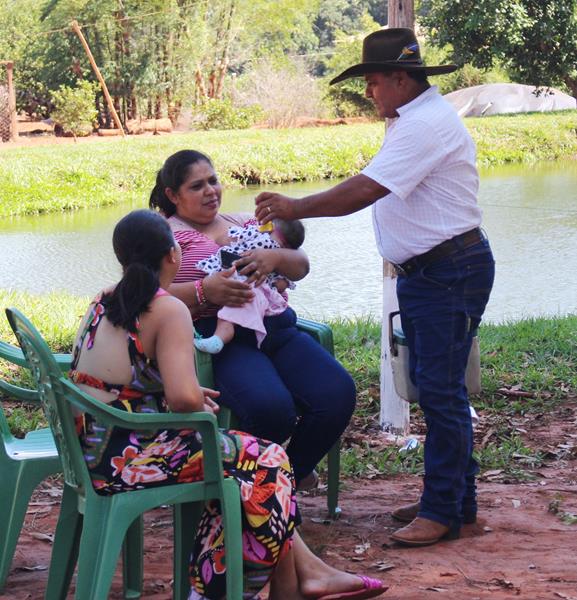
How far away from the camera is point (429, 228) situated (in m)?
3.46

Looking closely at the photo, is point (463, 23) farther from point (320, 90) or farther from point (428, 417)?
point (320, 90)

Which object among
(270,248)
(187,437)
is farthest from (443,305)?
(187,437)

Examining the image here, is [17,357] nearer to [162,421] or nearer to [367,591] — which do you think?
[162,421]

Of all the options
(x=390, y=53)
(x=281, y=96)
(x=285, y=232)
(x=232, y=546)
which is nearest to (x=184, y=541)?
(x=232, y=546)

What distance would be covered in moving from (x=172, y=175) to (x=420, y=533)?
1.57 m

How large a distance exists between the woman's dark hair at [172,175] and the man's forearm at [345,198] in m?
0.57

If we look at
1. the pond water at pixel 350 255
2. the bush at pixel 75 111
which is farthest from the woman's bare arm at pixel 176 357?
the bush at pixel 75 111

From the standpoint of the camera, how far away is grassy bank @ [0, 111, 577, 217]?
1727cm

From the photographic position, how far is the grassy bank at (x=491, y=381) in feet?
15.9

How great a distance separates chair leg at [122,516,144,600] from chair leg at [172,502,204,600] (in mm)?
216

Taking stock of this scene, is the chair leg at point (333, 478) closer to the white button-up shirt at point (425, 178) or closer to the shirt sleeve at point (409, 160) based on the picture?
the white button-up shirt at point (425, 178)

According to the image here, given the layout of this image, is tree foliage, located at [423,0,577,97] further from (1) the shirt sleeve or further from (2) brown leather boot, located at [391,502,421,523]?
(2) brown leather boot, located at [391,502,421,523]

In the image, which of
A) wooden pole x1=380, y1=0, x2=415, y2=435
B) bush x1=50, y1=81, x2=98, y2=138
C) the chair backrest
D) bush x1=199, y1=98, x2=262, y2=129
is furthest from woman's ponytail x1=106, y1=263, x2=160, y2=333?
bush x1=199, y1=98, x2=262, y2=129

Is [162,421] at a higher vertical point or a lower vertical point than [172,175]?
lower
